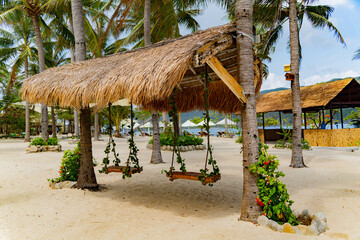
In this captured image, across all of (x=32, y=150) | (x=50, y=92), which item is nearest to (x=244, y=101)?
(x=50, y=92)

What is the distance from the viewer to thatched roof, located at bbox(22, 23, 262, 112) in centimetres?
339

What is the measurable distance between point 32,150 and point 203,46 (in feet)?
35.5

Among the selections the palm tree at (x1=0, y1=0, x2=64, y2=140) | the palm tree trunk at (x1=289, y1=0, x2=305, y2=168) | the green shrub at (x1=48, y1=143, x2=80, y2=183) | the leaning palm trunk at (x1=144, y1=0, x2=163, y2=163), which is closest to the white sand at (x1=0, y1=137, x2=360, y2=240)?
the green shrub at (x1=48, y1=143, x2=80, y2=183)

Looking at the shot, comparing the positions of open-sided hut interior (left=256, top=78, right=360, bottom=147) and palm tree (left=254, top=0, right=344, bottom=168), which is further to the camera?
open-sided hut interior (left=256, top=78, right=360, bottom=147)

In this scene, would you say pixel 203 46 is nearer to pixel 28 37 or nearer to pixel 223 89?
pixel 223 89

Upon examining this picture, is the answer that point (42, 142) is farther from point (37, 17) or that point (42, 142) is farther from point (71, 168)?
point (71, 168)

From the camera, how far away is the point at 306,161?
8680 millimetres

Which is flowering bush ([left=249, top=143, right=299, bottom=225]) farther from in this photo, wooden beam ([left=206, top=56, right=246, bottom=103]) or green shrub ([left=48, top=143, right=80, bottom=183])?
green shrub ([left=48, top=143, right=80, bottom=183])

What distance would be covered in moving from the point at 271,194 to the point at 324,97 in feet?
36.3

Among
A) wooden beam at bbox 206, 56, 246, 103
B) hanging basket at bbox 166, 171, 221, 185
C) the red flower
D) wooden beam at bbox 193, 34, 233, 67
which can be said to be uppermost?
wooden beam at bbox 193, 34, 233, 67

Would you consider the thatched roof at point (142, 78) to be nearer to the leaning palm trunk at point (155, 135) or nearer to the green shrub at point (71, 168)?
the green shrub at point (71, 168)

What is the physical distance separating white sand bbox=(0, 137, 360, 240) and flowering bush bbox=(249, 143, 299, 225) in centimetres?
29

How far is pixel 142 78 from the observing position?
3.62 meters

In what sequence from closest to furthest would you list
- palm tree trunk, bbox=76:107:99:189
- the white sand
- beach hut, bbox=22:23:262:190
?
the white sand
beach hut, bbox=22:23:262:190
palm tree trunk, bbox=76:107:99:189
